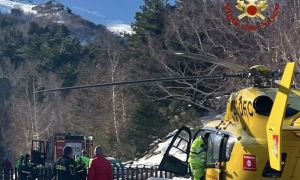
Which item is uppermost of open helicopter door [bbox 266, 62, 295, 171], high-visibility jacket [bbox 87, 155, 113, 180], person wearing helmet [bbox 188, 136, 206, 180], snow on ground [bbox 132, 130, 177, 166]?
open helicopter door [bbox 266, 62, 295, 171]

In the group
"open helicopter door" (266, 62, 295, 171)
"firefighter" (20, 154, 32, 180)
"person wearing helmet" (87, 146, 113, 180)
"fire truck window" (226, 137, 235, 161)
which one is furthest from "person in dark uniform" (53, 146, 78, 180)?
"firefighter" (20, 154, 32, 180)

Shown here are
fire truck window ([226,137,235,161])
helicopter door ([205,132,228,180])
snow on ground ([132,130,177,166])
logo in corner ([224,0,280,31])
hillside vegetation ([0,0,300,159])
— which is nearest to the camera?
fire truck window ([226,137,235,161])

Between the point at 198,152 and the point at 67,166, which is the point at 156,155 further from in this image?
the point at 198,152

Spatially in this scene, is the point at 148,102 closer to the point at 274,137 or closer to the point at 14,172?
the point at 14,172

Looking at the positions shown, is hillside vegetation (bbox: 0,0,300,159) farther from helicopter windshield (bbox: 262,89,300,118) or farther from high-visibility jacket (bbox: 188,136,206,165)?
helicopter windshield (bbox: 262,89,300,118)

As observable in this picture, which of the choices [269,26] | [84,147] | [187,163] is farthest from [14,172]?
[187,163]

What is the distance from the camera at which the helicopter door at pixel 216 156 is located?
11695 millimetres

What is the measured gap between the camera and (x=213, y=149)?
12.2 m

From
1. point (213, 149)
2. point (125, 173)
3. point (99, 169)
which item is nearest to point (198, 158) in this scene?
point (213, 149)

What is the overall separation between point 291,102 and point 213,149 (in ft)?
5.86

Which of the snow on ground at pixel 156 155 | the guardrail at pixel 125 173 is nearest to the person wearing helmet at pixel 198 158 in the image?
the guardrail at pixel 125 173

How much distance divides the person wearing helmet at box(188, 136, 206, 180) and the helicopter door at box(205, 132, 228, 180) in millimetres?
92

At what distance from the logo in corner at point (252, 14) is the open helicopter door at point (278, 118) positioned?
15.0 meters

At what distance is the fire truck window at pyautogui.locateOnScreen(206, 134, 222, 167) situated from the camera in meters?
12.0
